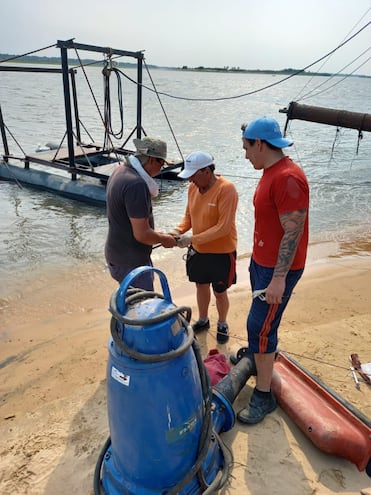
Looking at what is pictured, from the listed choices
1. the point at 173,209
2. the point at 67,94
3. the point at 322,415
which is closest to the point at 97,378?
the point at 322,415

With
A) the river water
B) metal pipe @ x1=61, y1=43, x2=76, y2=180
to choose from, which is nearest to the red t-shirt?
the river water

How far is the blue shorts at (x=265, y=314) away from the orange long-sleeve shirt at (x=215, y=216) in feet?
2.33

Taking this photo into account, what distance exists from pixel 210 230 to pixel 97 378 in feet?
5.53

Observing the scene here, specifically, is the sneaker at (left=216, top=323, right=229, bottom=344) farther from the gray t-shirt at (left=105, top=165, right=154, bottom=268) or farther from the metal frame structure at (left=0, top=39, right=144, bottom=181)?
the metal frame structure at (left=0, top=39, right=144, bottom=181)

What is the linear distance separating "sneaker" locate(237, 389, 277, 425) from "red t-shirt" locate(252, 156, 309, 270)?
106 cm

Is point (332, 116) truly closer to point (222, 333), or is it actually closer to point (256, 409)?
point (222, 333)

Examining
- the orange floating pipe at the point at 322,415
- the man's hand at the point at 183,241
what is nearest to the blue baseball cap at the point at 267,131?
the man's hand at the point at 183,241

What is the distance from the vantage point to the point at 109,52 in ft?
30.2

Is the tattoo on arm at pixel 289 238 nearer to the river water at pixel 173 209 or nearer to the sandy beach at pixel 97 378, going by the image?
the sandy beach at pixel 97 378

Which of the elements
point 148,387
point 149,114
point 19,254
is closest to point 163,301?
point 148,387

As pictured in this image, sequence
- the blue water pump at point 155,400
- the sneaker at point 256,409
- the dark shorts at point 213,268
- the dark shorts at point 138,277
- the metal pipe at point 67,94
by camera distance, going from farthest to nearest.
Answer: the metal pipe at point 67,94, the dark shorts at point 213,268, the dark shorts at point 138,277, the sneaker at point 256,409, the blue water pump at point 155,400

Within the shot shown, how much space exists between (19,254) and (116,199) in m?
5.04

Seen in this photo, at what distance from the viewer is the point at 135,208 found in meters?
2.87

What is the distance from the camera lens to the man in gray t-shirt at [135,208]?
9.37 ft
